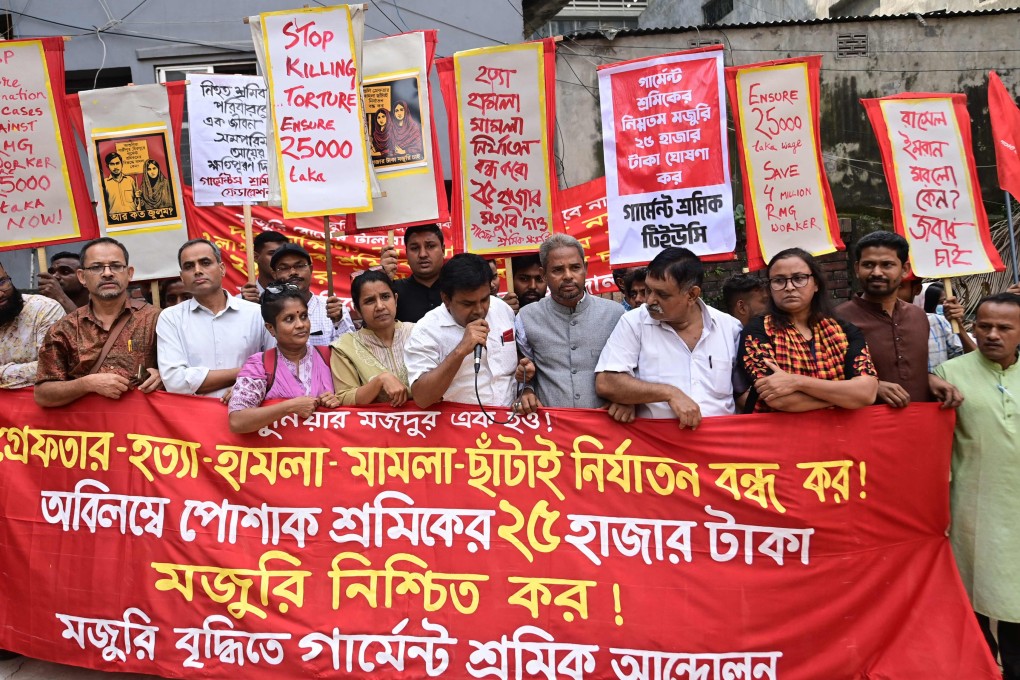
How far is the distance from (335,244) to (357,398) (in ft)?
12.7

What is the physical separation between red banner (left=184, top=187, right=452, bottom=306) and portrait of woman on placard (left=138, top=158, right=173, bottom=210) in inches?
51.2

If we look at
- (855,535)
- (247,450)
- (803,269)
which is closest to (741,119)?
(803,269)

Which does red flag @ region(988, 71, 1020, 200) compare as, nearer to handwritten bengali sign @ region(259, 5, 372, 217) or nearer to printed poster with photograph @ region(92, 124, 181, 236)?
handwritten bengali sign @ region(259, 5, 372, 217)

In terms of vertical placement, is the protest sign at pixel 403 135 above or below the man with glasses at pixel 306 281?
above

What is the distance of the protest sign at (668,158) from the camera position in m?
4.89

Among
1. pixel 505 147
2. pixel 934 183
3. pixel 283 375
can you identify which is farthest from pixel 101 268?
pixel 934 183

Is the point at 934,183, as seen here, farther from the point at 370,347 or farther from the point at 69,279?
the point at 69,279

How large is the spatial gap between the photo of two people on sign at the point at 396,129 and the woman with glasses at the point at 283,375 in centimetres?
153

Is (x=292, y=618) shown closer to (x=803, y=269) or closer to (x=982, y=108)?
(x=803, y=269)

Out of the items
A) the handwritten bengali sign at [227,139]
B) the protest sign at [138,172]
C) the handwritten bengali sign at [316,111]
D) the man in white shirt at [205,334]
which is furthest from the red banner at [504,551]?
the handwritten bengali sign at [227,139]

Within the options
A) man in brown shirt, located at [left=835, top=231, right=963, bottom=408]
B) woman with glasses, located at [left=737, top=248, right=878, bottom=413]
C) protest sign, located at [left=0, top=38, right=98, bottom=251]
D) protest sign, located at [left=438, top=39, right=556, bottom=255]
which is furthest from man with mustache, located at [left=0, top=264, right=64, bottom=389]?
man in brown shirt, located at [left=835, top=231, right=963, bottom=408]

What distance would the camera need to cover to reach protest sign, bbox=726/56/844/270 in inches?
202

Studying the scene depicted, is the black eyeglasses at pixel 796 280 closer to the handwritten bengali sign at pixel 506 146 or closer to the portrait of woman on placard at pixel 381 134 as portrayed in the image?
the handwritten bengali sign at pixel 506 146

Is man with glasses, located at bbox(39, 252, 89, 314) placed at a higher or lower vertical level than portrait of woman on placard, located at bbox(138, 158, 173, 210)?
lower
